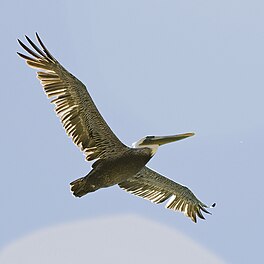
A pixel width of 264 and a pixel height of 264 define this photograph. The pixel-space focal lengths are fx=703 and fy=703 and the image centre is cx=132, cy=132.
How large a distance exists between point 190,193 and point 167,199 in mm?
527

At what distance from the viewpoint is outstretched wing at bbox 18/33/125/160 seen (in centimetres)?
1298

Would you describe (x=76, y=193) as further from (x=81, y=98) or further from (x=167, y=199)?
(x=167, y=199)

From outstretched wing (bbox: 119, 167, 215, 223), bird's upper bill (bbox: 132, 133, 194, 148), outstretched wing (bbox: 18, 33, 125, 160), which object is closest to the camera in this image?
outstretched wing (bbox: 18, 33, 125, 160)

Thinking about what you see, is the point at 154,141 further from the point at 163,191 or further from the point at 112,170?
the point at 163,191

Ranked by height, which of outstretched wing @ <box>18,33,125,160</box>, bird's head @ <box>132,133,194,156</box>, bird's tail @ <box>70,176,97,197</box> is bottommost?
bird's tail @ <box>70,176,97,197</box>

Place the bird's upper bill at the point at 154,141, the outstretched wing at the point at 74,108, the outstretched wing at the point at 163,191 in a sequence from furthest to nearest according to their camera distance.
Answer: the outstretched wing at the point at 163,191
the bird's upper bill at the point at 154,141
the outstretched wing at the point at 74,108

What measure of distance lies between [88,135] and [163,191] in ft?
8.80

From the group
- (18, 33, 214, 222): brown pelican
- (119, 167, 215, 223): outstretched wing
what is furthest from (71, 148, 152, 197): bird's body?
(119, 167, 215, 223): outstretched wing

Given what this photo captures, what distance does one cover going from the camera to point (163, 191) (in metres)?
15.5

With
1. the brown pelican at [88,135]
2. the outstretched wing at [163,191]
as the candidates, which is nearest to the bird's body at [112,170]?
the brown pelican at [88,135]

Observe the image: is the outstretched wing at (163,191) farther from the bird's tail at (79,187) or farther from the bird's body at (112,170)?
the bird's tail at (79,187)

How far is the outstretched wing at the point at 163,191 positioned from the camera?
1516 cm

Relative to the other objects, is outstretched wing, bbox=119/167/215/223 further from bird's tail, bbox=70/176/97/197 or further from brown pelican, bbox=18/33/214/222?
bird's tail, bbox=70/176/97/197

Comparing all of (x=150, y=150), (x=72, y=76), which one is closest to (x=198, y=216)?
(x=150, y=150)
